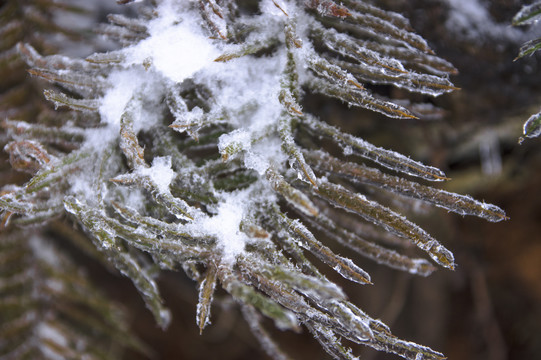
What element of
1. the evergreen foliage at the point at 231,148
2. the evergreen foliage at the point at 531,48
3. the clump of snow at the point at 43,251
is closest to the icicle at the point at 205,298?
the evergreen foliage at the point at 231,148

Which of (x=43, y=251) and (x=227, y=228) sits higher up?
(x=227, y=228)

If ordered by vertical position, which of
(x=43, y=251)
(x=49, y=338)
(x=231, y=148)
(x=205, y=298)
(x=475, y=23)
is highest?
(x=475, y=23)

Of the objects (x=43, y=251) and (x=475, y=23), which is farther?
(x=43, y=251)

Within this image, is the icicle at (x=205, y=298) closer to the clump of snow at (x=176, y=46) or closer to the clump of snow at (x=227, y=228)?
the clump of snow at (x=227, y=228)

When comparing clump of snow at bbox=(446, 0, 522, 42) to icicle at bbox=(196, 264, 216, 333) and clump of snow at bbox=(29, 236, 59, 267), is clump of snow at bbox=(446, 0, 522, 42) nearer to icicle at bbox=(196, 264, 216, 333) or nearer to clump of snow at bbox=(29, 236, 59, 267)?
icicle at bbox=(196, 264, 216, 333)

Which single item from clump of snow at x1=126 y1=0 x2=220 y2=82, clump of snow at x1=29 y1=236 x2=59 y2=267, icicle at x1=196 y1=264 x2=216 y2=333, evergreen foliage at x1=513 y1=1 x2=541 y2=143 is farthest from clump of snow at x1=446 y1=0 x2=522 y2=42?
clump of snow at x1=29 y1=236 x2=59 y2=267

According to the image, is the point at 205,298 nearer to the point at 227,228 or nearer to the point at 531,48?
the point at 227,228

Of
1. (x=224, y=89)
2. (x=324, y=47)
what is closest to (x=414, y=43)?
(x=324, y=47)

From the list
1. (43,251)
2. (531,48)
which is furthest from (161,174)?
(43,251)

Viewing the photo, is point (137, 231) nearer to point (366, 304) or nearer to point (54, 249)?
point (54, 249)
